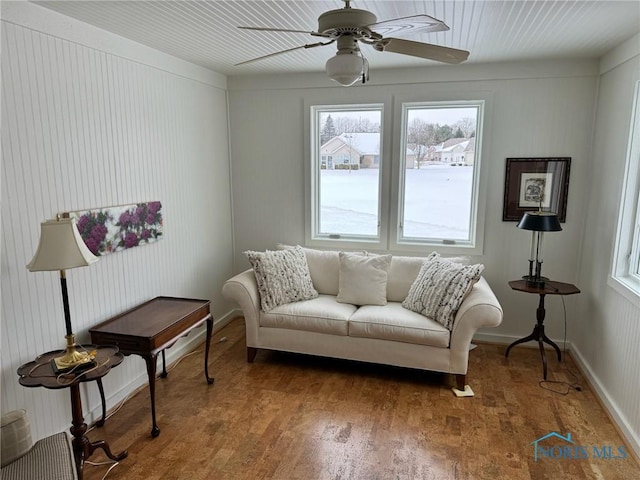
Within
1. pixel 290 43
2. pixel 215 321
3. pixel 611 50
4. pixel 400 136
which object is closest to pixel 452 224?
pixel 400 136

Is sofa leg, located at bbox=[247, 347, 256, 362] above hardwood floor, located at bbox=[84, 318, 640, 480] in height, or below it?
above

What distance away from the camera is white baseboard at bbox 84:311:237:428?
9.24 feet

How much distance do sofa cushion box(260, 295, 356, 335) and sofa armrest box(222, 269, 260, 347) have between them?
0.23 feet

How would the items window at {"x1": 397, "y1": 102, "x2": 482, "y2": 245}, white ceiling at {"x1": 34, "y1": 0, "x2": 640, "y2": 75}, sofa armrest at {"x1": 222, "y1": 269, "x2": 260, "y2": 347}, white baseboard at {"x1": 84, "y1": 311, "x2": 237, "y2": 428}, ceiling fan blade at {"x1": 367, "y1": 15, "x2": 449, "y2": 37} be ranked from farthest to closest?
window at {"x1": 397, "y1": 102, "x2": 482, "y2": 245}, sofa armrest at {"x1": 222, "y1": 269, "x2": 260, "y2": 347}, white baseboard at {"x1": 84, "y1": 311, "x2": 237, "y2": 428}, white ceiling at {"x1": 34, "y1": 0, "x2": 640, "y2": 75}, ceiling fan blade at {"x1": 367, "y1": 15, "x2": 449, "y2": 37}

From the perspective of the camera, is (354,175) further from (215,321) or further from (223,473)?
(223,473)

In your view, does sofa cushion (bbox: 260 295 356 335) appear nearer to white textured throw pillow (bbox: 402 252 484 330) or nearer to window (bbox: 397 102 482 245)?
white textured throw pillow (bbox: 402 252 484 330)

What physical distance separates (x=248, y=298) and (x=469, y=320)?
1750mm

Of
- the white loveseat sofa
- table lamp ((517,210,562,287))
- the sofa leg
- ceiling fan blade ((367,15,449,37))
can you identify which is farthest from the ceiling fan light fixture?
the sofa leg

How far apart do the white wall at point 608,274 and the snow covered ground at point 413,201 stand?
1.04 metres

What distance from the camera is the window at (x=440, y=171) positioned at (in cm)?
394

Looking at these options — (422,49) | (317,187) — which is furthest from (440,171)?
(422,49)

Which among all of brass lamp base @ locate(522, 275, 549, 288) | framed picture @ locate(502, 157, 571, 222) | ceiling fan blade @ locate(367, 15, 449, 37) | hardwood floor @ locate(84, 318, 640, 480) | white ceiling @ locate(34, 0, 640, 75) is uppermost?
white ceiling @ locate(34, 0, 640, 75)

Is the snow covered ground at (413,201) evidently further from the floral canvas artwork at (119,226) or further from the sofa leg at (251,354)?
the floral canvas artwork at (119,226)

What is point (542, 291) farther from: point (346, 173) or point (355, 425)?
point (346, 173)
